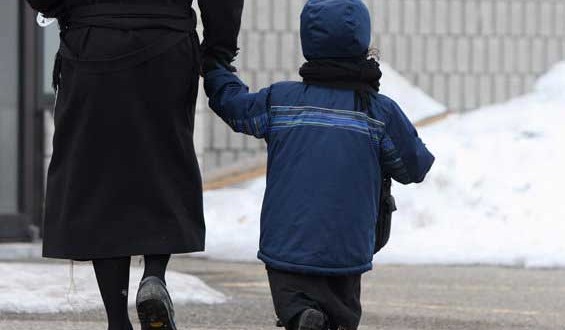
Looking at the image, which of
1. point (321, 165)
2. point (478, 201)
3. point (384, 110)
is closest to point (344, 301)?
point (321, 165)

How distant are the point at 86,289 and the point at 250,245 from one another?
3145 millimetres

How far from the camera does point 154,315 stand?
14.1ft

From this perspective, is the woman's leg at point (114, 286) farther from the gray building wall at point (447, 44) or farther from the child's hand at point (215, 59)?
the gray building wall at point (447, 44)

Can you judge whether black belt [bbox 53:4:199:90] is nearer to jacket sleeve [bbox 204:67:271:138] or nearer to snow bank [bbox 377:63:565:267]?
jacket sleeve [bbox 204:67:271:138]

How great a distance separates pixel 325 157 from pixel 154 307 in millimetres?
683

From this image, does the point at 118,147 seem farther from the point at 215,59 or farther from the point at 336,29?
the point at 336,29

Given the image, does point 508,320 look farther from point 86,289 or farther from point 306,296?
point 306,296

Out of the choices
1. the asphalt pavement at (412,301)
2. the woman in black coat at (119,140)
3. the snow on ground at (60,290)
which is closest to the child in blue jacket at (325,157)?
the woman in black coat at (119,140)

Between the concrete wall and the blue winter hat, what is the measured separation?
901cm

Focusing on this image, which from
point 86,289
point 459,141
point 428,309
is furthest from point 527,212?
point 86,289

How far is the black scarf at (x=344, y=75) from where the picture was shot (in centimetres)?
465

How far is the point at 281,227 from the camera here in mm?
4602

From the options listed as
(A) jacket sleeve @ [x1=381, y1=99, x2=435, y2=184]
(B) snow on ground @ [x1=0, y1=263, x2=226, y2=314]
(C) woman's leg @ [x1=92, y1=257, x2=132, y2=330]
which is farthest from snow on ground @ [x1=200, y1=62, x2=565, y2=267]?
(C) woman's leg @ [x1=92, y1=257, x2=132, y2=330]

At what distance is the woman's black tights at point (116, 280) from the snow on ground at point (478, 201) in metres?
5.38
